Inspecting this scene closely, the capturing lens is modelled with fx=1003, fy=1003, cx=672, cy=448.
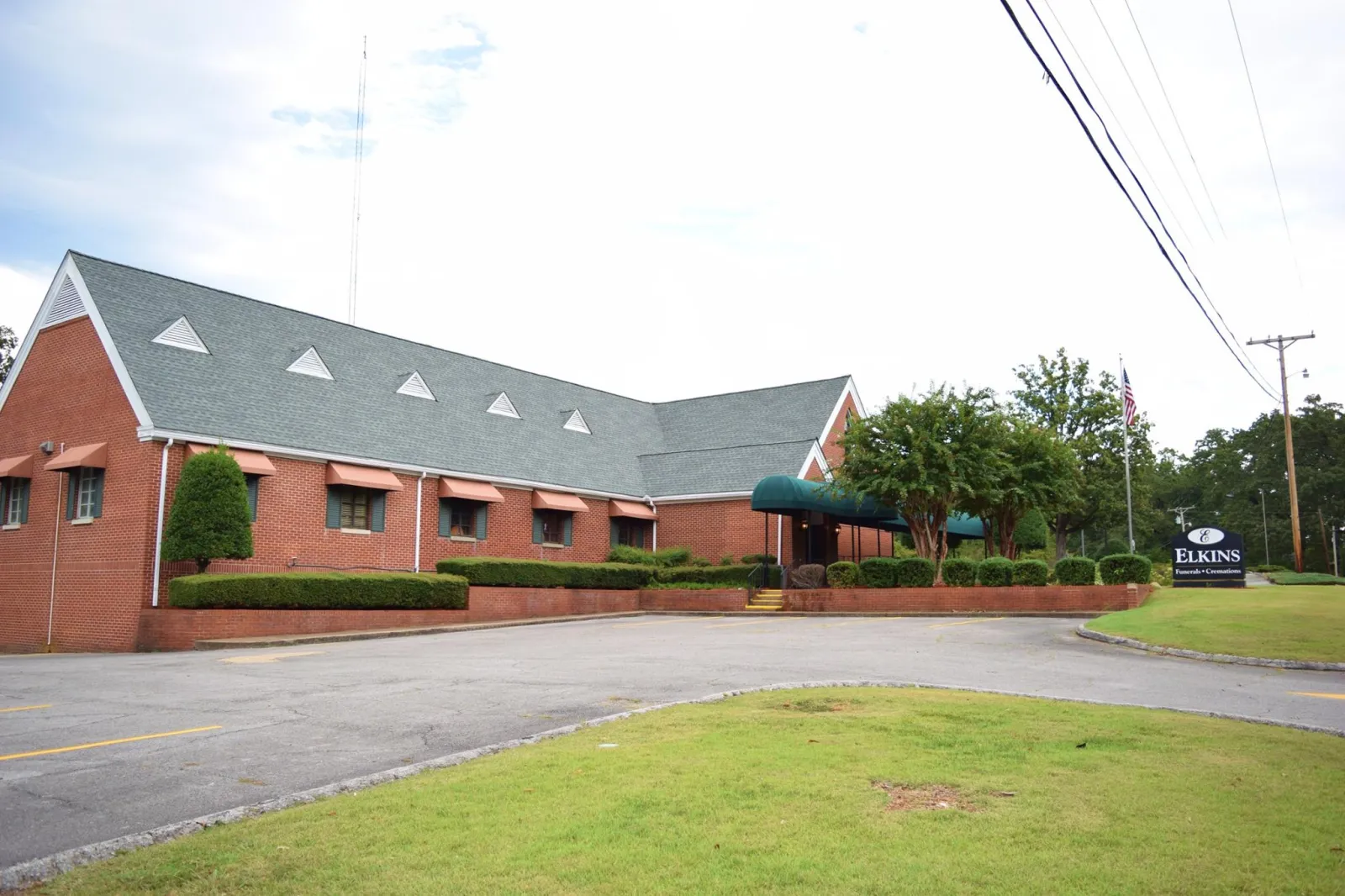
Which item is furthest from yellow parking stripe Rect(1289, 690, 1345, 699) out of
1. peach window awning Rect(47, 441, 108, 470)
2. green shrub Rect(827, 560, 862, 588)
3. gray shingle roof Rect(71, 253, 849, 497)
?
peach window awning Rect(47, 441, 108, 470)

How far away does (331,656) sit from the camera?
1792cm

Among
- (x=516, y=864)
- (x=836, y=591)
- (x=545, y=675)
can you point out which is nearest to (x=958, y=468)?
(x=836, y=591)

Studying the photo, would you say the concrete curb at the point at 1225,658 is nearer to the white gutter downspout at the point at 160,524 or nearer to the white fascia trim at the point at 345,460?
the white fascia trim at the point at 345,460

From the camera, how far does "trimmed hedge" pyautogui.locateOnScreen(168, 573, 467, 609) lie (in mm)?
21797

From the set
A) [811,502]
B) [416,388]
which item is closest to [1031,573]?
[811,502]

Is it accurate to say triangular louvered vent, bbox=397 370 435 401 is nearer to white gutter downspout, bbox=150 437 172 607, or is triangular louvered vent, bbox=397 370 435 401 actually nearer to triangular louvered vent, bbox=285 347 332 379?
triangular louvered vent, bbox=285 347 332 379

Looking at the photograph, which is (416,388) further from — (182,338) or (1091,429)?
(1091,429)

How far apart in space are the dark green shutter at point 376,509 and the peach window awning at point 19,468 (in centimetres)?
885

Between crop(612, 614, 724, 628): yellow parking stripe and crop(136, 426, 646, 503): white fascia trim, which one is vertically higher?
crop(136, 426, 646, 503): white fascia trim

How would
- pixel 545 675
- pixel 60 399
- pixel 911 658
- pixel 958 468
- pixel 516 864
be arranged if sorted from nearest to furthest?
pixel 516 864, pixel 545 675, pixel 911 658, pixel 60 399, pixel 958 468

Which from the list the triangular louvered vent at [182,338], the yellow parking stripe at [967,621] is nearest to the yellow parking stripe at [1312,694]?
the yellow parking stripe at [967,621]

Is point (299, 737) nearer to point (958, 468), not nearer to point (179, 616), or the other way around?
point (179, 616)

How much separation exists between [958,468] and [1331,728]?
2100 cm

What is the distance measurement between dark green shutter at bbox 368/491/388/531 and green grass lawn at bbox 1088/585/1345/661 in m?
19.1
